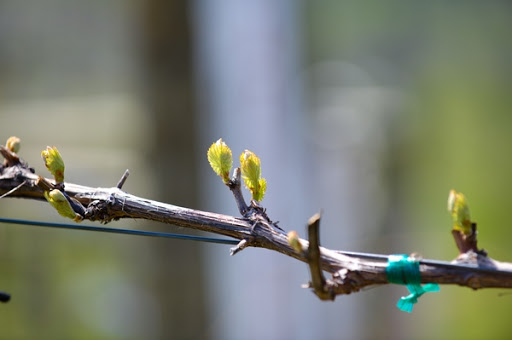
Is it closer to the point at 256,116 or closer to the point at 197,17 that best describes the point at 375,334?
the point at 256,116

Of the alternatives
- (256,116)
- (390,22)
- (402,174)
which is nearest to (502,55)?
(390,22)

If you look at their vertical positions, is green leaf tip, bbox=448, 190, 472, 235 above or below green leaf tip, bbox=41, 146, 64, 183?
below

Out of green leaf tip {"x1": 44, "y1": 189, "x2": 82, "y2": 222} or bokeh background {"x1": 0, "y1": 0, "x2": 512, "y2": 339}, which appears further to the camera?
bokeh background {"x1": 0, "y1": 0, "x2": 512, "y2": 339}

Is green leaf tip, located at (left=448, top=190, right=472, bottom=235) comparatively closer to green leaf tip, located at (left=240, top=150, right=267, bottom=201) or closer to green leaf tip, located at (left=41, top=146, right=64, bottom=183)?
green leaf tip, located at (left=240, top=150, right=267, bottom=201)

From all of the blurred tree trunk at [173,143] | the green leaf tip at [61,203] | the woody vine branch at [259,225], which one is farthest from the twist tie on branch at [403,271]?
the blurred tree trunk at [173,143]

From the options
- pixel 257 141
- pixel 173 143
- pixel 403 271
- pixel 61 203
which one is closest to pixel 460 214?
pixel 403 271

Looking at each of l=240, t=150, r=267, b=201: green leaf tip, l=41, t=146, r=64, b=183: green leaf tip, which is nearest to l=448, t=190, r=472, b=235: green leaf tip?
l=240, t=150, r=267, b=201: green leaf tip

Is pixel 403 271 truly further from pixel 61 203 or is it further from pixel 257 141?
pixel 257 141

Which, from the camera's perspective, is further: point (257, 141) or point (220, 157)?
point (257, 141)
